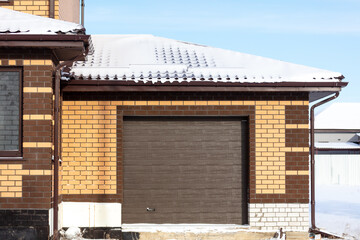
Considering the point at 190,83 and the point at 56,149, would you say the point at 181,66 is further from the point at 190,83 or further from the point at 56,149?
the point at 56,149

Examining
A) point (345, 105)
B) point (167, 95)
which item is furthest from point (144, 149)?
point (345, 105)

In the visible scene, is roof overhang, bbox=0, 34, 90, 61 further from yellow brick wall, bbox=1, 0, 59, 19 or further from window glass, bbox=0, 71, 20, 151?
→ yellow brick wall, bbox=1, 0, 59, 19

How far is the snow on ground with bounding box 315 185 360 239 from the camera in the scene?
1233 cm

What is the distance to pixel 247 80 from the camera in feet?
33.6

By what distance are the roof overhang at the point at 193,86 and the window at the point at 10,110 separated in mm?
1241

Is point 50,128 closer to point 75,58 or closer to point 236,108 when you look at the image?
point 75,58

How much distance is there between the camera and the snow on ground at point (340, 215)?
12.3m

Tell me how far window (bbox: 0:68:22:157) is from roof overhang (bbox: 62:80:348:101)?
48.9 inches

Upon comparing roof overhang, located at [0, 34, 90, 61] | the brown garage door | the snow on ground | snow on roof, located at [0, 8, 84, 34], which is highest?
snow on roof, located at [0, 8, 84, 34]

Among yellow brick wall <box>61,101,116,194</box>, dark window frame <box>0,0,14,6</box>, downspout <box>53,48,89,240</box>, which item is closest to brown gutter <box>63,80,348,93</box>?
yellow brick wall <box>61,101,116,194</box>

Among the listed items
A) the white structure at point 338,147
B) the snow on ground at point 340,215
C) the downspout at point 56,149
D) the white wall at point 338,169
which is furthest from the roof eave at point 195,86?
the white structure at point 338,147

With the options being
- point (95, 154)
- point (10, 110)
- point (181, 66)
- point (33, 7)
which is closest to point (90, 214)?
point (95, 154)

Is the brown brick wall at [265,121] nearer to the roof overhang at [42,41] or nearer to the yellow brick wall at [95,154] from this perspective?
the yellow brick wall at [95,154]

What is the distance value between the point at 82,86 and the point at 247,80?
2.96m
